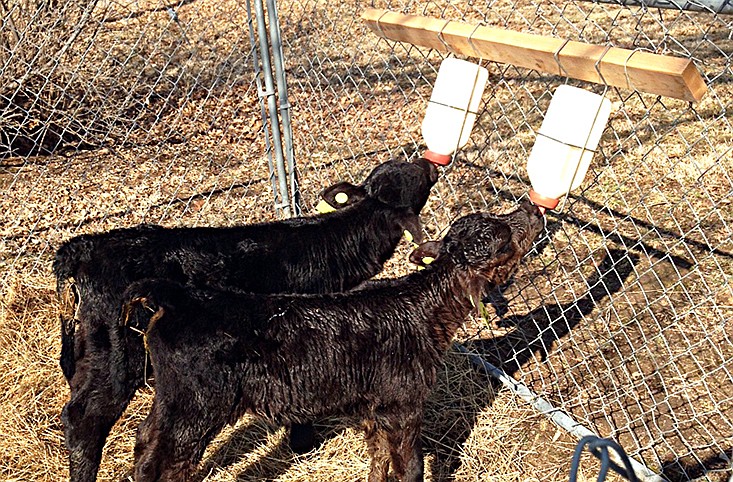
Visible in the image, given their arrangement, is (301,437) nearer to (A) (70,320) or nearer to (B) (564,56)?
(A) (70,320)

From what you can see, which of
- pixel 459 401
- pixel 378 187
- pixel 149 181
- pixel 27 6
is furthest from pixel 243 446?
pixel 27 6

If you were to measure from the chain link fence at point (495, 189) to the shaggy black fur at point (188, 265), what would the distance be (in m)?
0.74

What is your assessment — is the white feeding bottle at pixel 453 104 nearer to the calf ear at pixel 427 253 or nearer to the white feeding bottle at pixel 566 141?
the white feeding bottle at pixel 566 141

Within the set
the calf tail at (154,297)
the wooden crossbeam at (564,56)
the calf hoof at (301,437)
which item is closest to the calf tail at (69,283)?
the calf tail at (154,297)

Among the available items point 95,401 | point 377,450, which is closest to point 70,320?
point 95,401

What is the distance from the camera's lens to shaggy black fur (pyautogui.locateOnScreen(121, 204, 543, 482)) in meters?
3.42

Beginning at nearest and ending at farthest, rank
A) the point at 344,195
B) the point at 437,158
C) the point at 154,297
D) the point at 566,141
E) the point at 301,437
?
the point at 154,297, the point at 566,141, the point at 301,437, the point at 437,158, the point at 344,195

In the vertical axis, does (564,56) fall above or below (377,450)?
above

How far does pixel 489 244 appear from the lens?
390 cm

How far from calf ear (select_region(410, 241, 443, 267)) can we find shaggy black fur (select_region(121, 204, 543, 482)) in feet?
0.06

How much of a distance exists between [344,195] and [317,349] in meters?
1.53

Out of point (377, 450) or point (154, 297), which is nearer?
point (154, 297)

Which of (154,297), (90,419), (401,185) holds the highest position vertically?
(401,185)

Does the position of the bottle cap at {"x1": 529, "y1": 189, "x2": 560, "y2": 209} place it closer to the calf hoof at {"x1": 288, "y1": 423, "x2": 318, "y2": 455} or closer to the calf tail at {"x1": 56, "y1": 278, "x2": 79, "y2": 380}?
the calf hoof at {"x1": 288, "y1": 423, "x2": 318, "y2": 455}
